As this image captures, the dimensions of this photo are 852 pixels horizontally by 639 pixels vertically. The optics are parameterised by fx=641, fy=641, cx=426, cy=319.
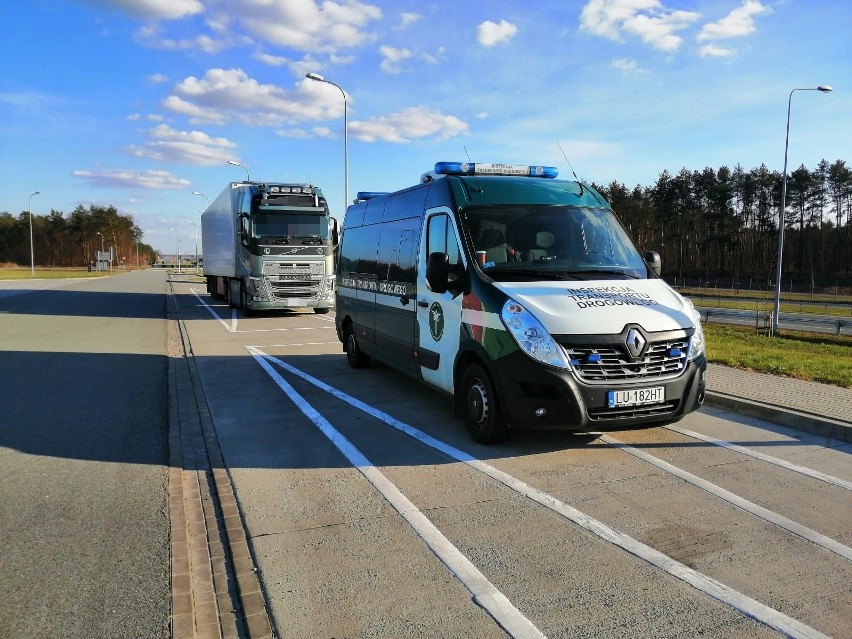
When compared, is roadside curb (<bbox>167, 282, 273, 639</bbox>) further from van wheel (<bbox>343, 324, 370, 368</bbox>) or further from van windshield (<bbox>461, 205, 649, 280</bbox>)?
van wheel (<bbox>343, 324, 370, 368</bbox>)

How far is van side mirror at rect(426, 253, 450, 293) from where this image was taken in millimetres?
6000

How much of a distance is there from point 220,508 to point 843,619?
3.78 m

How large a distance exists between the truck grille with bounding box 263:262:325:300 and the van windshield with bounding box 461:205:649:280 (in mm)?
13800

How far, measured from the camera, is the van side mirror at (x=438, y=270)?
6.00 m

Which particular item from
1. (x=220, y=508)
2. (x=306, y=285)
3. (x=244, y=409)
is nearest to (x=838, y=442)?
(x=220, y=508)

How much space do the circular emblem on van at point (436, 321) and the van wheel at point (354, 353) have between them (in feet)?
10.5

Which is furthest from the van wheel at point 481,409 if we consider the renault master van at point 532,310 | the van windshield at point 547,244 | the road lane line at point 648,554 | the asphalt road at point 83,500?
the asphalt road at point 83,500

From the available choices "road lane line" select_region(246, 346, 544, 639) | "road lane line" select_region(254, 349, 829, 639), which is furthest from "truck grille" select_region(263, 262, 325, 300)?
"road lane line" select_region(254, 349, 829, 639)

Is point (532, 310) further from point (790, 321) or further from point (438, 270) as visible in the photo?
point (790, 321)

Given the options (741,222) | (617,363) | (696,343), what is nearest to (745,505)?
(617,363)

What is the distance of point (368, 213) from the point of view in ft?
31.2

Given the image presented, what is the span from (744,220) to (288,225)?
75.0 metres

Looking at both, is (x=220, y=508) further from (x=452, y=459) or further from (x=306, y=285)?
(x=306, y=285)

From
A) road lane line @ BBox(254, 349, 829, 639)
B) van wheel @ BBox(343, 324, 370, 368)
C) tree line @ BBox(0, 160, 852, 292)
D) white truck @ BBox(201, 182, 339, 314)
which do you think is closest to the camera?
road lane line @ BBox(254, 349, 829, 639)
